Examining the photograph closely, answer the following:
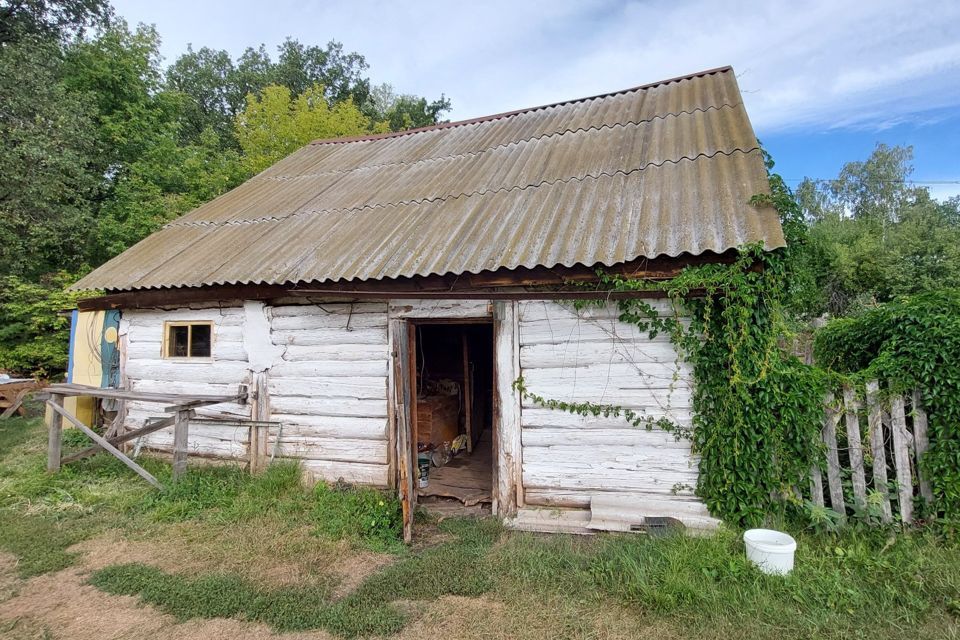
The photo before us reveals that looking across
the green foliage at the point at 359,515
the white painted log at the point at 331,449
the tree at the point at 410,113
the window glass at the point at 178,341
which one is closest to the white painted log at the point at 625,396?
the green foliage at the point at 359,515

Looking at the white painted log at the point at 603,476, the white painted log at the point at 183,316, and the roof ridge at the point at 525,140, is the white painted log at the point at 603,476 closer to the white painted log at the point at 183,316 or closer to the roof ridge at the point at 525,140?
the white painted log at the point at 183,316

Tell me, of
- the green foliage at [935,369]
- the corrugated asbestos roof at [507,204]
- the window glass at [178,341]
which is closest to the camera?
the green foliage at [935,369]

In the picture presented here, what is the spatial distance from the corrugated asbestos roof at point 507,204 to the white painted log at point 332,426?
1833mm

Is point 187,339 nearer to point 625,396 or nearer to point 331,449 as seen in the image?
point 331,449

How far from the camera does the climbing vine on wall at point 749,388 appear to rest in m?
4.27

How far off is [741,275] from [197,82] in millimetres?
34210

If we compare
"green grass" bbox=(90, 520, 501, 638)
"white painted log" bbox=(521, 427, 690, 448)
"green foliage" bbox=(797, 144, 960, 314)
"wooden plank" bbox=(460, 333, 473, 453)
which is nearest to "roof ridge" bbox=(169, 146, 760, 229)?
"wooden plank" bbox=(460, 333, 473, 453)

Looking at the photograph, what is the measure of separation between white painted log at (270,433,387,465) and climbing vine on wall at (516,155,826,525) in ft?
12.3

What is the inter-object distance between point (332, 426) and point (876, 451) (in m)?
5.77

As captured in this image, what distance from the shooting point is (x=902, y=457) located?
416 cm

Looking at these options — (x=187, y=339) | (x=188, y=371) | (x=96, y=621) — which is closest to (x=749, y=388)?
(x=96, y=621)

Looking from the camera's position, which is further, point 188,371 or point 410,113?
point 410,113

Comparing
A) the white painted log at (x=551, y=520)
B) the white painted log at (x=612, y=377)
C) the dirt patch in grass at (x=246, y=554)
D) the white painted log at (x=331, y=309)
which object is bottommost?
the dirt patch in grass at (x=246, y=554)

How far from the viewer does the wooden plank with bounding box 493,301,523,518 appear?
5152mm
